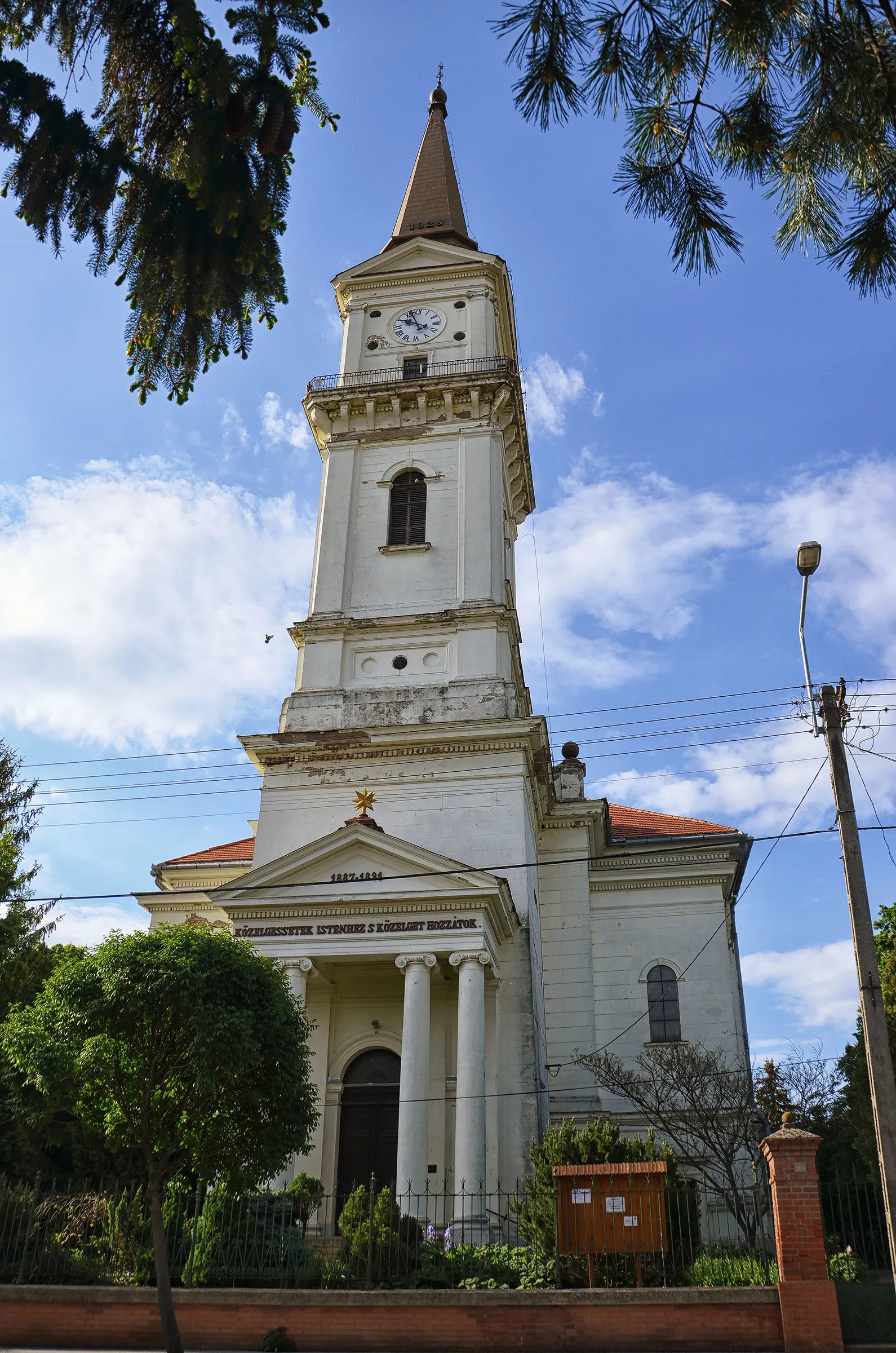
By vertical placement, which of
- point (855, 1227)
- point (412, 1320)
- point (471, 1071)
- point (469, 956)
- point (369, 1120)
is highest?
point (469, 956)

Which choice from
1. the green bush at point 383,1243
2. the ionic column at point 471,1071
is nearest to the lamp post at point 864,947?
the green bush at point 383,1243

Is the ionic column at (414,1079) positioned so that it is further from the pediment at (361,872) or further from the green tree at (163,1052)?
the green tree at (163,1052)

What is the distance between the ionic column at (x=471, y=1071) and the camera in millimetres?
20531

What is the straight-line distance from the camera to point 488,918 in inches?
904

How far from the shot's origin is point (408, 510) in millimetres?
31422

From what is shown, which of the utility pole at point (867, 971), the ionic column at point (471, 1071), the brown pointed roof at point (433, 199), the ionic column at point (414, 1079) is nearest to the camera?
the utility pole at point (867, 971)

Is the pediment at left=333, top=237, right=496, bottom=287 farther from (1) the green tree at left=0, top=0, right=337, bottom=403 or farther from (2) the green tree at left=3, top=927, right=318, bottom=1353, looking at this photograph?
(1) the green tree at left=0, top=0, right=337, bottom=403

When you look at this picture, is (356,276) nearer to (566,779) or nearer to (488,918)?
(566,779)

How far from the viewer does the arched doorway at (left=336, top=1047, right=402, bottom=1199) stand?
75.2 ft

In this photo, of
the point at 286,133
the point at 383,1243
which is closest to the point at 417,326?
the point at 383,1243

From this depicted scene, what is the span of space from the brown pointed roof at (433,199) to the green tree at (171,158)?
103 ft

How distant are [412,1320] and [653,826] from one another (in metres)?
23.3

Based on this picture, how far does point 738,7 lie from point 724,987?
2657 centimetres

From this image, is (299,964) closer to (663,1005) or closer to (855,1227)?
(663,1005)
